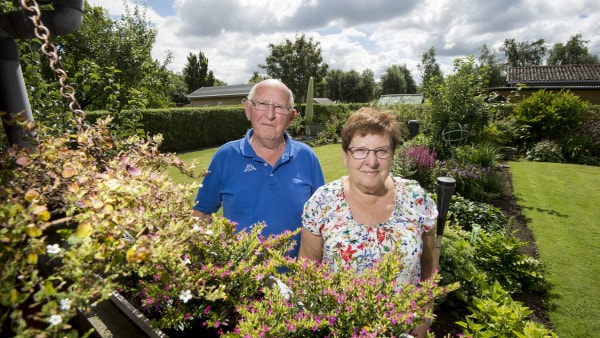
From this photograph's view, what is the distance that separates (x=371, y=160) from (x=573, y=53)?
8592 cm

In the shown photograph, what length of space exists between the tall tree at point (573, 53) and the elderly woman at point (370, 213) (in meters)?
82.9

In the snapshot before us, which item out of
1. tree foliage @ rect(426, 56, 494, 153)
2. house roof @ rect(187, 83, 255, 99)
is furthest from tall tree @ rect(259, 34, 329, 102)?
tree foliage @ rect(426, 56, 494, 153)

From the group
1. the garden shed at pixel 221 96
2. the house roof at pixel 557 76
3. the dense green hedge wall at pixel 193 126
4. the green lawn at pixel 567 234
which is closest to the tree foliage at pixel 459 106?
the green lawn at pixel 567 234

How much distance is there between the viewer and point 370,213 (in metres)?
2.00

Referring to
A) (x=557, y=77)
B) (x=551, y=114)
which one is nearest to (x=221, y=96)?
(x=557, y=77)

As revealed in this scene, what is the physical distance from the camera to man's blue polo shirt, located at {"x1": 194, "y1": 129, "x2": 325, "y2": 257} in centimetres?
240

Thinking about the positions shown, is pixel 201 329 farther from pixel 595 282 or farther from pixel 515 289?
pixel 595 282

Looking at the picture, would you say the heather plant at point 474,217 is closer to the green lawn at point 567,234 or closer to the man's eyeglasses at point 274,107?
the green lawn at point 567,234

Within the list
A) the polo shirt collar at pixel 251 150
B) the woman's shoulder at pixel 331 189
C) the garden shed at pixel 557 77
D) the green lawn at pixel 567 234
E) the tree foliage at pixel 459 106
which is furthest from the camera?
the garden shed at pixel 557 77

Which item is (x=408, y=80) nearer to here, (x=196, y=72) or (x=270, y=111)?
(x=196, y=72)

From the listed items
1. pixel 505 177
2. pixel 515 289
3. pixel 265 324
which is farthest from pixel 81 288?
pixel 505 177

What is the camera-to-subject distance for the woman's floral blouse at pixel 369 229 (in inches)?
74.5

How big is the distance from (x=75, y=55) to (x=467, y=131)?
56.1ft

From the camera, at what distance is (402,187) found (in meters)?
2.07
